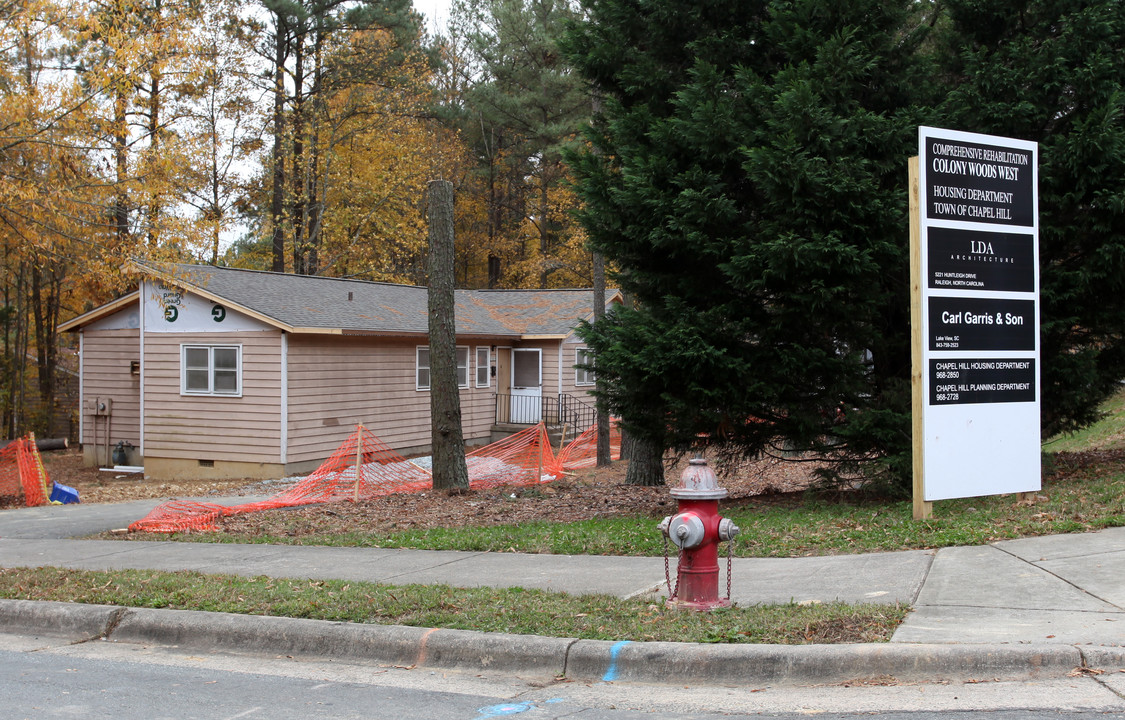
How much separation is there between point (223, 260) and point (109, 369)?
14230 millimetres

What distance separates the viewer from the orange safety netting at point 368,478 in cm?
1251

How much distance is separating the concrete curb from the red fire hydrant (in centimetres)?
66

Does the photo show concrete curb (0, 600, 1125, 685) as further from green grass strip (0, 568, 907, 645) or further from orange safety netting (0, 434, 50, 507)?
orange safety netting (0, 434, 50, 507)

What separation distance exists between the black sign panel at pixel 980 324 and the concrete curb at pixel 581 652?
3.96 metres

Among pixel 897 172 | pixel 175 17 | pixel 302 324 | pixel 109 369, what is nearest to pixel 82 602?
pixel 897 172

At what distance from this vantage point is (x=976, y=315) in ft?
28.6

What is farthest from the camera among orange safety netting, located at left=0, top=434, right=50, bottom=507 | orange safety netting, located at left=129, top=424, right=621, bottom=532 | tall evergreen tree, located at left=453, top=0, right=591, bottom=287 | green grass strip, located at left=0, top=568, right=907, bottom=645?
tall evergreen tree, located at left=453, top=0, right=591, bottom=287

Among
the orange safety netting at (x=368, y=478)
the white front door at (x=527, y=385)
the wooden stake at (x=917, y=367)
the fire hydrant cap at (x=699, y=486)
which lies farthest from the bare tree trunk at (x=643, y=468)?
the white front door at (x=527, y=385)

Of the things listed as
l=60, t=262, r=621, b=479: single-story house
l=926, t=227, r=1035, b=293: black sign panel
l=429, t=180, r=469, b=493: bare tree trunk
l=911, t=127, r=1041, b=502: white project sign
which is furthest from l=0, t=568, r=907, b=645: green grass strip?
Answer: l=60, t=262, r=621, b=479: single-story house

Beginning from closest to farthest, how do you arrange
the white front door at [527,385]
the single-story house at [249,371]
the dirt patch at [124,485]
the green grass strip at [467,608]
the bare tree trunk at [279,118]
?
the green grass strip at [467,608], the dirt patch at [124,485], the single-story house at [249,371], the white front door at [527,385], the bare tree trunk at [279,118]

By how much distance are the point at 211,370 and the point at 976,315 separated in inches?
650

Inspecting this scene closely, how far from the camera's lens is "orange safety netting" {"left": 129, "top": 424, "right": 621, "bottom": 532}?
41.0 feet

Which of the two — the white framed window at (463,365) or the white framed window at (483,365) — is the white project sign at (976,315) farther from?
the white framed window at (483,365)

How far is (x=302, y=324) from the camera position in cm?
1981
